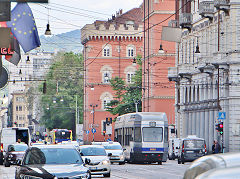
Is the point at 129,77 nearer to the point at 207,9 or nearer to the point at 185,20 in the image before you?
the point at 185,20

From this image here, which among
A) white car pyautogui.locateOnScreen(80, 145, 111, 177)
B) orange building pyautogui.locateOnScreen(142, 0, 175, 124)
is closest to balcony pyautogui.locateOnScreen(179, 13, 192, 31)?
orange building pyautogui.locateOnScreen(142, 0, 175, 124)

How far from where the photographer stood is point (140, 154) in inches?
1770

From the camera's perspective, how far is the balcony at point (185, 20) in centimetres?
6791

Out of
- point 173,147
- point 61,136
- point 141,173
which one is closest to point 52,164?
point 141,173

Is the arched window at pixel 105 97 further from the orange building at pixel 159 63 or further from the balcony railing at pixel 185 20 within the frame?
the balcony railing at pixel 185 20

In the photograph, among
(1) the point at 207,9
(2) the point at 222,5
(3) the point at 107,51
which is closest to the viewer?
(2) the point at 222,5

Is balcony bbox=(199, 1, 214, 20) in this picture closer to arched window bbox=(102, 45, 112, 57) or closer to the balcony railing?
the balcony railing

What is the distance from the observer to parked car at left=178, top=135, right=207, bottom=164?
4797cm

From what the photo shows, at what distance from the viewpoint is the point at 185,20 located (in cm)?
6831

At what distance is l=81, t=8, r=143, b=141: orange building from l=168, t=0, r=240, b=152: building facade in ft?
136

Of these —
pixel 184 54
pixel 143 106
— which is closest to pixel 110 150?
pixel 184 54

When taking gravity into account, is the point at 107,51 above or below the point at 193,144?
above

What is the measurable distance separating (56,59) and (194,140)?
93.8 meters

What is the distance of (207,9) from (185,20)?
22.1 feet
